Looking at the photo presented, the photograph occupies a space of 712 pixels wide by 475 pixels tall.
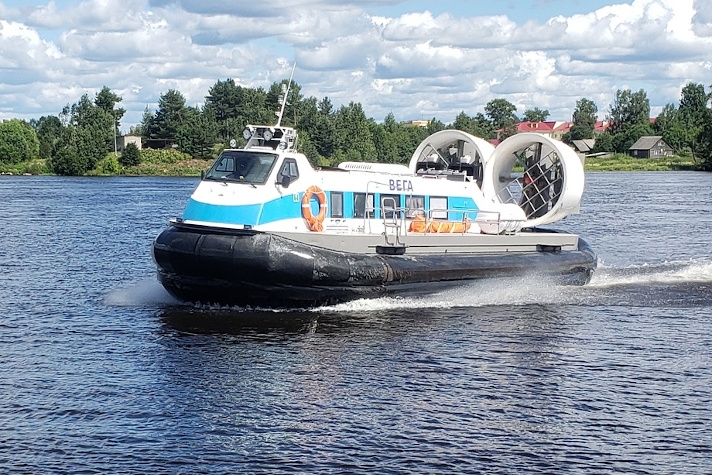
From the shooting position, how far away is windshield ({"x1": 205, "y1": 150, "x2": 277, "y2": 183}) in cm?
1834

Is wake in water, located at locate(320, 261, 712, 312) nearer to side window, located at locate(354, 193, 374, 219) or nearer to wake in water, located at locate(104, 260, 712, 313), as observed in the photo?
wake in water, located at locate(104, 260, 712, 313)

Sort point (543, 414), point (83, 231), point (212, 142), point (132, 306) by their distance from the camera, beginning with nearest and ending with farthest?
point (543, 414) → point (132, 306) → point (83, 231) → point (212, 142)

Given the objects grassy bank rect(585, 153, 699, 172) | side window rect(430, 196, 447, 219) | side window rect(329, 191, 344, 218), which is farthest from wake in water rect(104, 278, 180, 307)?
grassy bank rect(585, 153, 699, 172)

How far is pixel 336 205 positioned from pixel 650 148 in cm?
11605

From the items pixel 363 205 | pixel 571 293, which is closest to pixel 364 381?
pixel 363 205

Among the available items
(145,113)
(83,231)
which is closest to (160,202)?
(83,231)

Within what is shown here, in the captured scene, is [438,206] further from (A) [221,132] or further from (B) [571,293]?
(A) [221,132]

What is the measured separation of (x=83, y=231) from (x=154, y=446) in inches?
Answer: 1024

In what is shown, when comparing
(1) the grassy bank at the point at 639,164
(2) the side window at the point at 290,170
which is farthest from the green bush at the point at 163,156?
(2) the side window at the point at 290,170

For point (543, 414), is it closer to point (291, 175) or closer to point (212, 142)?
point (291, 175)

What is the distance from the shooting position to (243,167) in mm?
18500

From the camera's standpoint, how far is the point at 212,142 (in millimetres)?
97062

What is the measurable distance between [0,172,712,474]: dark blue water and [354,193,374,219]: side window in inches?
75.7

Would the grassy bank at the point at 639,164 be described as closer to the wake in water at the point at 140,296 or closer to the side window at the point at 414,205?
the side window at the point at 414,205
